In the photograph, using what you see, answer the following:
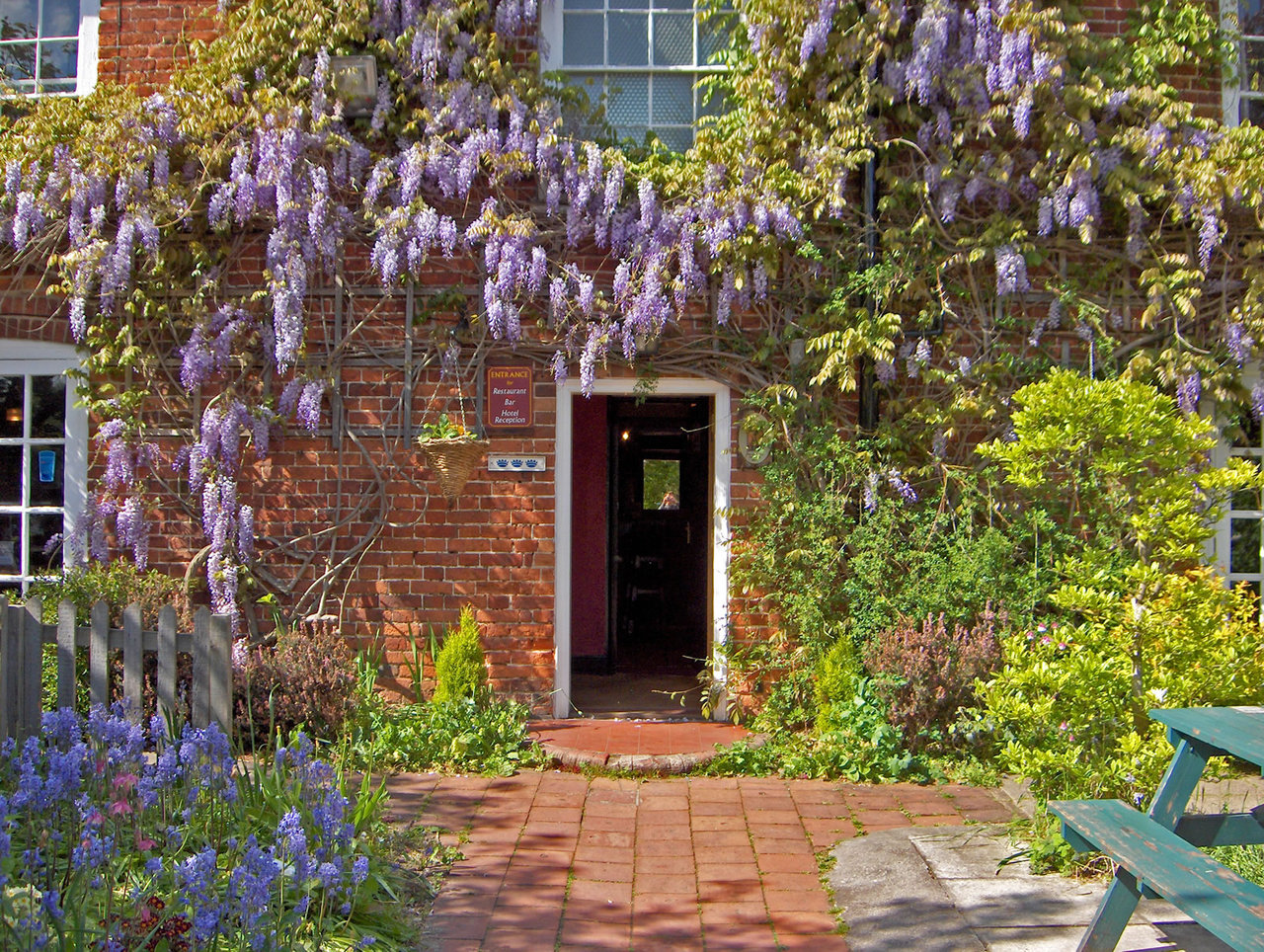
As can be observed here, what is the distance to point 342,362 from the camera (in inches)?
246

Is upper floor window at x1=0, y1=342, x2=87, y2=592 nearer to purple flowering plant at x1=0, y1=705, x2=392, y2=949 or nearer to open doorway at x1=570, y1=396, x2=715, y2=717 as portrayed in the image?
purple flowering plant at x1=0, y1=705, x2=392, y2=949

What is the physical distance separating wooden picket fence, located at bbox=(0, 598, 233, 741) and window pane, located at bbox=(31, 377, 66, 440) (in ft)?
9.02

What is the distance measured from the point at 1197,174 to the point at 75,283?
6.28 m

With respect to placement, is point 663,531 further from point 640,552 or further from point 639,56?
point 639,56

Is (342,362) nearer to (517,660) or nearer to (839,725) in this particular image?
(517,660)

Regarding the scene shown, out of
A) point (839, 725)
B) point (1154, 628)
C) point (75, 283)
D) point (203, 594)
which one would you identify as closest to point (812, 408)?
point (839, 725)

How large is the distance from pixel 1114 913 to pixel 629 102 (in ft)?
17.2

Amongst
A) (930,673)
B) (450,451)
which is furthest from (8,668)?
(930,673)

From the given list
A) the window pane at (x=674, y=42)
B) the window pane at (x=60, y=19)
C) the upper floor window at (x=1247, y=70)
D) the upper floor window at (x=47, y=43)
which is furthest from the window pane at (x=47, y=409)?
the upper floor window at (x=1247, y=70)

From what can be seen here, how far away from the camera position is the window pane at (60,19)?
22.1 feet

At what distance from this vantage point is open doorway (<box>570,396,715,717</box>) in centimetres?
758

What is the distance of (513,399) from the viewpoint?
620cm

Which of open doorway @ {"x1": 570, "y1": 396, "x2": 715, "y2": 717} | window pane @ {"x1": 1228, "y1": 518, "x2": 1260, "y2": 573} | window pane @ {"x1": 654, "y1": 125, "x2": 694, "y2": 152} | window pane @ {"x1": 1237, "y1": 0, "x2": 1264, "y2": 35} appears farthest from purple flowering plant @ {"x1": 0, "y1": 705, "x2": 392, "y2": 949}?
window pane @ {"x1": 1237, "y1": 0, "x2": 1264, "y2": 35}

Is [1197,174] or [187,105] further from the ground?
[187,105]
